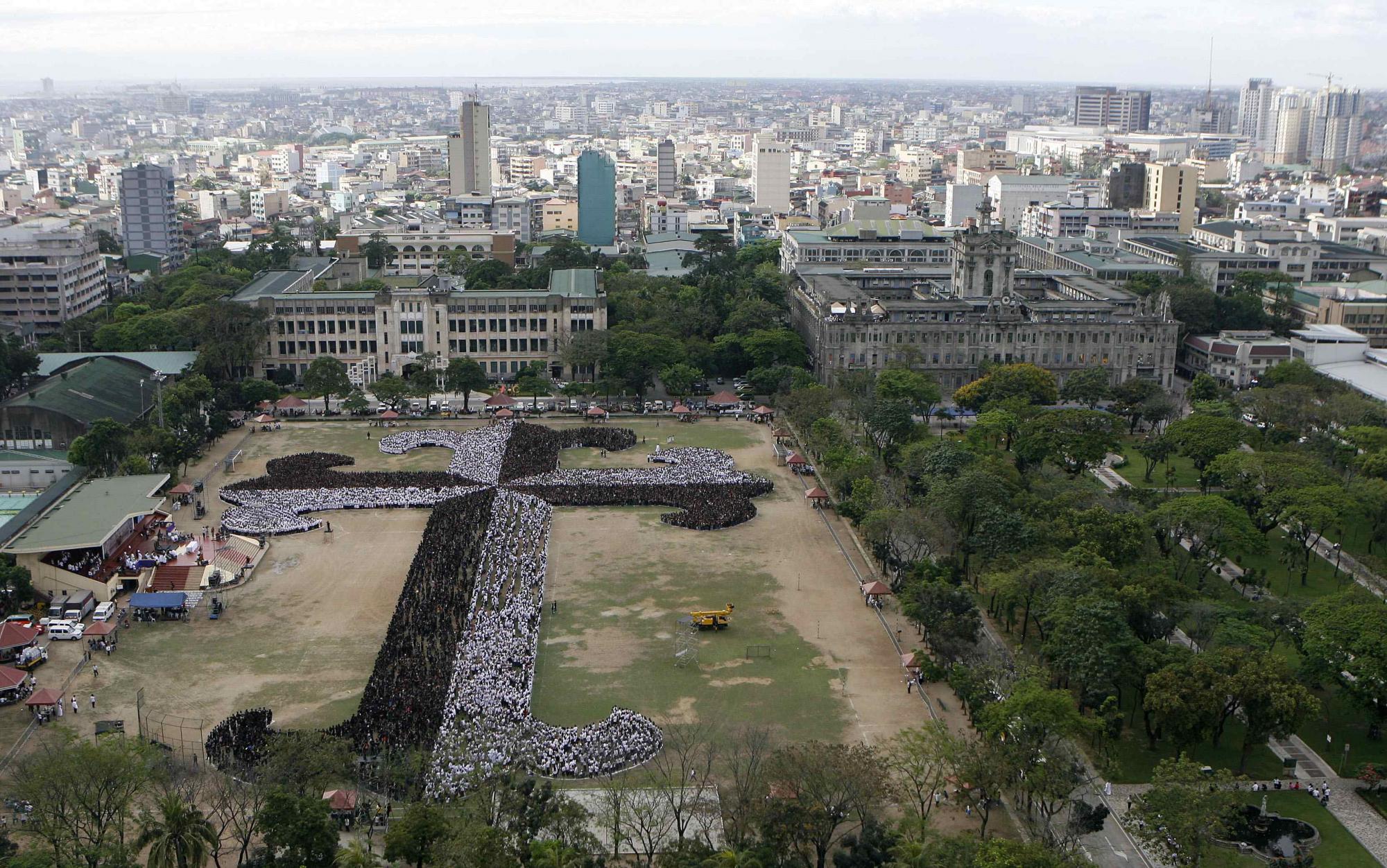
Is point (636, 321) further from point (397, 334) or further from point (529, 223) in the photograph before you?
point (529, 223)

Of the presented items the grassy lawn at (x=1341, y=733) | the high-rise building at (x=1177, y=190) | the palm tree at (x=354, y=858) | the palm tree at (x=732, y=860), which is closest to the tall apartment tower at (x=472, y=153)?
the high-rise building at (x=1177, y=190)

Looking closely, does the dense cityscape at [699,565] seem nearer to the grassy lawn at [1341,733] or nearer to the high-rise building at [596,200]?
the grassy lawn at [1341,733]

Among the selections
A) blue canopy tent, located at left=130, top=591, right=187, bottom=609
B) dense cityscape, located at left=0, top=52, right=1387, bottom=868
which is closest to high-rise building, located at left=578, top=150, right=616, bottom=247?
dense cityscape, located at left=0, top=52, right=1387, bottom=868

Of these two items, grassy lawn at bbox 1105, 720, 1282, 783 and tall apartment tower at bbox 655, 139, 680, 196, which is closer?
grassy lawn at bbox 1105, 720, 1282, 783

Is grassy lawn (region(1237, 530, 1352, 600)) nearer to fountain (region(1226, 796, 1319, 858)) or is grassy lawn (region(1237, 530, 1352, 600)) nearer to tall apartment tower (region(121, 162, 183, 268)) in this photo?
fountain (region(1226, 796, 1319, 858))

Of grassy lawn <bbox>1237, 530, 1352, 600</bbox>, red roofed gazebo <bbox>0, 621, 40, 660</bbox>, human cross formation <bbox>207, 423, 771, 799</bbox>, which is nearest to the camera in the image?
human cross formation <bbox>207, 423, 771, 799</bbox>

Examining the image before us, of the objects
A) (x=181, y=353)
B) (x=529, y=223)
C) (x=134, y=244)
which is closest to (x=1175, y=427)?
(x=181, y=353)

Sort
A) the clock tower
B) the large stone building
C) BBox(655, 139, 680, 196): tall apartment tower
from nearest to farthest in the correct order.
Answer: the large stone building, the clock tower, BBox(655, 139, 680, 196): tall apartment tower

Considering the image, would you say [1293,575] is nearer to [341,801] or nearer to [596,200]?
[341,801]
